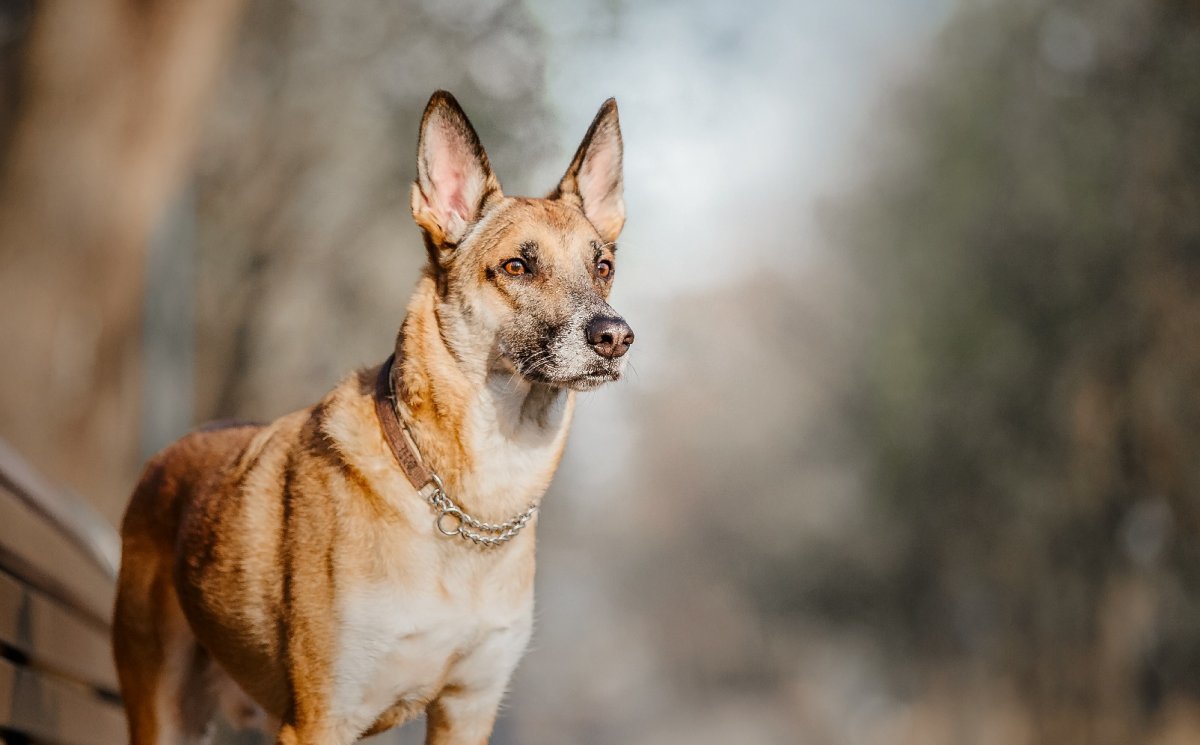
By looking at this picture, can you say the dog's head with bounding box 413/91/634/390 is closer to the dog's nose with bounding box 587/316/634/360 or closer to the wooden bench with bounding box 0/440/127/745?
the dog's nose with bounding box 587/316/634/360

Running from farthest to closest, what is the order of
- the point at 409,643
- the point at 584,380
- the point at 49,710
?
the point at 49,710
the point at 584,380
the point at 409,643

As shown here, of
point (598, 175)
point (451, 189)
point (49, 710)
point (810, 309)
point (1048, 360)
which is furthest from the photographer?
point (810, 309)

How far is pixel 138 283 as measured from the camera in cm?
1217

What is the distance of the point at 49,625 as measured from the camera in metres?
5.26

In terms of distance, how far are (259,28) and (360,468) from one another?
13.1m

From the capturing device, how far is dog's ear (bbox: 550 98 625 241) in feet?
15.0

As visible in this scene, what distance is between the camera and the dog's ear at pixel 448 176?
4.35 meters

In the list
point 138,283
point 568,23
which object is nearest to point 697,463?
point 568,23

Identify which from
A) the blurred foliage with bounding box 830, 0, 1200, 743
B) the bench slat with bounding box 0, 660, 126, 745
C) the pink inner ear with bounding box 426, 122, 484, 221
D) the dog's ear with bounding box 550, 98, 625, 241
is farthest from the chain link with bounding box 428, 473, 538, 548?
the blurred foliage with bounding box 830, 0, 1200, 743

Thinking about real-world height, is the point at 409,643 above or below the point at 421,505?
below

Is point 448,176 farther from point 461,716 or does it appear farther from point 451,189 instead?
point 461,716

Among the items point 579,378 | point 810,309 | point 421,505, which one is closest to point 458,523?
point 421,505

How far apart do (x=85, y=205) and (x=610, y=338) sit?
8.71 metres

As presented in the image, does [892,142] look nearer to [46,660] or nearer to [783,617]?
[783,617]
